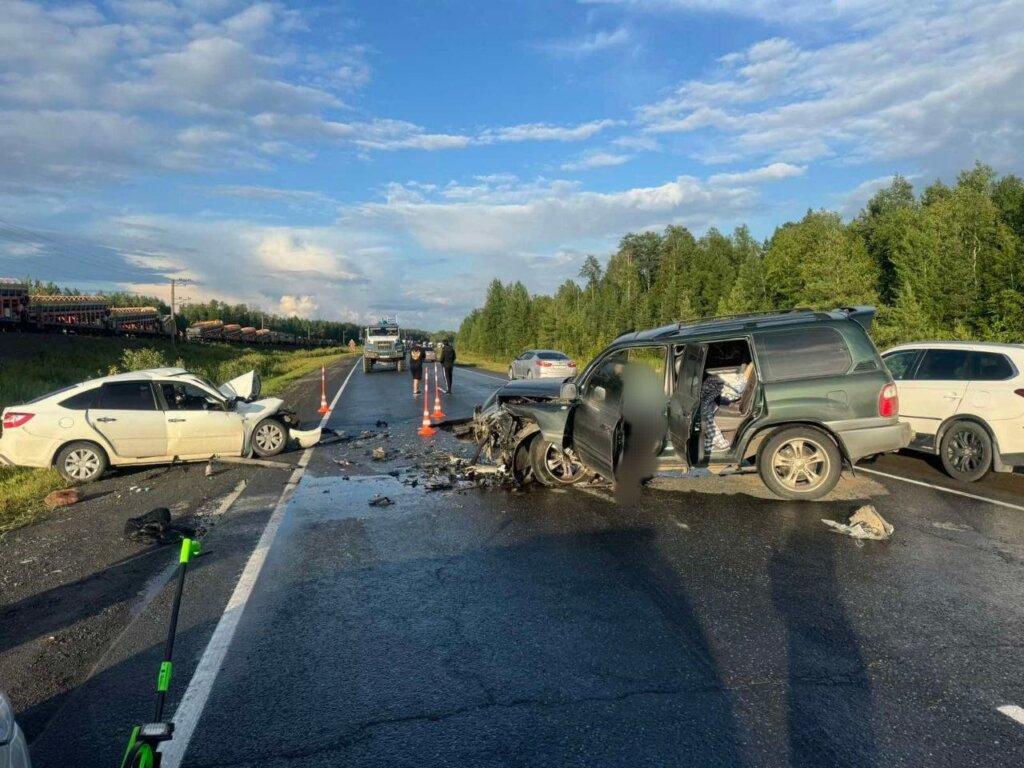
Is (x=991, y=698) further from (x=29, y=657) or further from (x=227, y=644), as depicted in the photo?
(x=29, y=657)

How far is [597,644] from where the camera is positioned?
4328 mm

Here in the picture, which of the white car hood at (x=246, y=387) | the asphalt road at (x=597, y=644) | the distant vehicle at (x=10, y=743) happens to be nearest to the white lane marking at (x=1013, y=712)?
the asphalt road at (x=597, y=644)

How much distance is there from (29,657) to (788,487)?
23.7 ft

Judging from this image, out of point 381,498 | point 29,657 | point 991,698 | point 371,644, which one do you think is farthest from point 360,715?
point 381,498

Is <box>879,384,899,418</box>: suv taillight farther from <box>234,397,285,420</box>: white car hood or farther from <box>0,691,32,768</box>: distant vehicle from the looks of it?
<box>234,397,285,420</box>: white car hood

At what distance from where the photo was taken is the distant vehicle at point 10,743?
2.22 meters

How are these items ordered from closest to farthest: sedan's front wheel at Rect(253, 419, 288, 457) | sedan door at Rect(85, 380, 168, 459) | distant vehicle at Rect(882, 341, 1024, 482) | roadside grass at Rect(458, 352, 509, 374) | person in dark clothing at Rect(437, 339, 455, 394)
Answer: distant vehicle at Rect(882, 341, 1024, 482) → sedan door at Rect(85, 380, 168, 459) → sedan's front wheel at Rect(253, 419, 288, 457) → person in dark clothing at Rect(437, 339, 455, 394) → roadside grass at Rect(458, 352, 509, 374)

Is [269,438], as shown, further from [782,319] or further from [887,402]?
[887,402]

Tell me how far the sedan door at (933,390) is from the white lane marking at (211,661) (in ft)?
28.5

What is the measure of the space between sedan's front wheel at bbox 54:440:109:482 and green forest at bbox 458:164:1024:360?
10.8 metres

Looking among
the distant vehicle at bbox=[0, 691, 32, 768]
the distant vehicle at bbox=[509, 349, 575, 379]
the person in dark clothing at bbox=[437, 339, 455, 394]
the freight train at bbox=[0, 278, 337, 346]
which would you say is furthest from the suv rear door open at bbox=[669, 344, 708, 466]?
the freight train at bbox=[0, 278, 337, 346]

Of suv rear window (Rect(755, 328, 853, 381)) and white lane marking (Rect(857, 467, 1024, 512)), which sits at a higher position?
suv rear window (Rect(755, 328, 853, 381))

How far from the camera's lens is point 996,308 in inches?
1357

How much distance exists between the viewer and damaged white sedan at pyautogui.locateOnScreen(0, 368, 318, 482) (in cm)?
985
